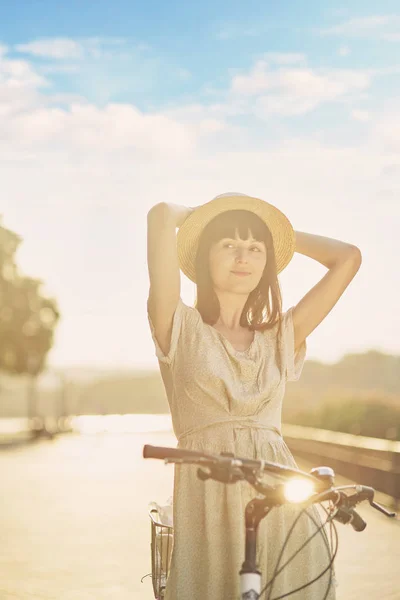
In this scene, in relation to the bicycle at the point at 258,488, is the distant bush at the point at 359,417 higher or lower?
lower

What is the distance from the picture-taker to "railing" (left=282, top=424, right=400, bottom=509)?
47.7ft

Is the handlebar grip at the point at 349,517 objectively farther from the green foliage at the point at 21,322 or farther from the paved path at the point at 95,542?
→ the green foliage at the point at 21,322

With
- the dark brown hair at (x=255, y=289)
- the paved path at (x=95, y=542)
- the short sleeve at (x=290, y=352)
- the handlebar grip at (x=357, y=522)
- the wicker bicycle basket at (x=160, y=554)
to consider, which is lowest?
the paved path at (x=95, y=542)

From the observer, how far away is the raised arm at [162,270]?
154 inches

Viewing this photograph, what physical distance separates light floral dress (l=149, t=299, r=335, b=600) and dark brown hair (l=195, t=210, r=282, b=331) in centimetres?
14

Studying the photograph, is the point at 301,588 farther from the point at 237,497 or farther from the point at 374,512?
the point at 374,512

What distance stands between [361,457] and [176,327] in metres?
13.4

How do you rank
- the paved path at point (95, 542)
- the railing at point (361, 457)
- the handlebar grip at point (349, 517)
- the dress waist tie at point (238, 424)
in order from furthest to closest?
1. the railing at point (361, 457)
2. the paved path at point (95, 542)
3. the dress waist tie at point (238, 424)
4. the handlebar grip at point (349, 517)

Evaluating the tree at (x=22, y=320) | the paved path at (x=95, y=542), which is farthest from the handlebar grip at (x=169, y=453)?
the tree at (x=22, y=320)

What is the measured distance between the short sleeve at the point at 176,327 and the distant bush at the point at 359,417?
17731 millimetres

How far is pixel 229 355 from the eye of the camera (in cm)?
397

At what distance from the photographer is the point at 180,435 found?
3.93m

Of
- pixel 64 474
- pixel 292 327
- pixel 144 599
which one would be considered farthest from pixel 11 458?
pixel 292 327

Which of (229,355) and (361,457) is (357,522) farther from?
(361,457)
